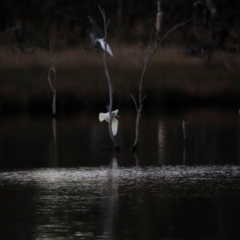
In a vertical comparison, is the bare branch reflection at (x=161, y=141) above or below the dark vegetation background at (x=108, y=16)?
below

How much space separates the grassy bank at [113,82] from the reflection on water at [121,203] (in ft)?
39.8

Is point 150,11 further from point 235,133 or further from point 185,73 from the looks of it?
point 235,133

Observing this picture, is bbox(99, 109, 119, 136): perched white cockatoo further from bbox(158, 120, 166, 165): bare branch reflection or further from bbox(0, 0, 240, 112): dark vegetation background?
bbox(0, 0, 240, 112): dark vegetation background

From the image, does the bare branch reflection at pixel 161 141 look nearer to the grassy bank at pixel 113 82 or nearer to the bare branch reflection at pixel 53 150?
the bare branch reflection at pixel 53 150

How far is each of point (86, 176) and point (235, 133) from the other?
7.38m

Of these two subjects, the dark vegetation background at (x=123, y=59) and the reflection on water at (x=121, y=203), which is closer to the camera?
the reflection on water at (x=121, y=203)

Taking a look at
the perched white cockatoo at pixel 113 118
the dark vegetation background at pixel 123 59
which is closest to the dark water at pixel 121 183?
the perched white cockatoo at pixel 113 118

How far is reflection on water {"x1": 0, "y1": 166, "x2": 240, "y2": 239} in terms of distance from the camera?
401 inches

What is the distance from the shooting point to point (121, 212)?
11266 millimetres

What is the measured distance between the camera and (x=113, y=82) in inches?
1104

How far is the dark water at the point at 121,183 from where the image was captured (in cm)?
1039

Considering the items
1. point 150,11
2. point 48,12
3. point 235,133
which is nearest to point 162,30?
point 150,11

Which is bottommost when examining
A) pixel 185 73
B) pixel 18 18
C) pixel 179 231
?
pixel 179 231

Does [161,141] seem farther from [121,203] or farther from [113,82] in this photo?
[113,82]
